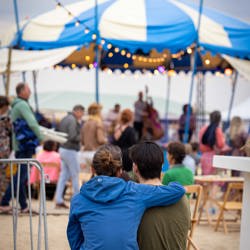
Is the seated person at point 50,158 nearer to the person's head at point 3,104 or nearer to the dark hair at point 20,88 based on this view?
the dark hair at point 20,88

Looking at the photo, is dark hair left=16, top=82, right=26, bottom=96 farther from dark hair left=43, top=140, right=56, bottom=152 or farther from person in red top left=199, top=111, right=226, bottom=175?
person in red top left=199, top=111, right=226, bottom=175

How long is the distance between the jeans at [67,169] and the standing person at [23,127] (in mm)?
1141

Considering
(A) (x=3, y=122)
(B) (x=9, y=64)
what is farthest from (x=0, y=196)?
(B) (x=9, y=64)

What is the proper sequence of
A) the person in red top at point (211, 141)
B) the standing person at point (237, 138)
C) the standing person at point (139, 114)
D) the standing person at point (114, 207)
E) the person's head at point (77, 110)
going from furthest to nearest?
the standing person at point (139, 114) < the person in red top at point (211, 141) < the standing person at point (237, 138) < the person's head at point (77, 110) < the standing person at point (114, 207)

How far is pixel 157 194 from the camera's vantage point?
147 inches

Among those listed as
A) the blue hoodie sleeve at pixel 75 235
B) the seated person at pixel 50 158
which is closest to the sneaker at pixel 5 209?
the seated person at pixel 50 158

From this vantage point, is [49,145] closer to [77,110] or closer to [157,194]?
[77,110]

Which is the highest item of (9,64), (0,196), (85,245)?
(9,64)

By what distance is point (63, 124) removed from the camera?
10422 millimetres

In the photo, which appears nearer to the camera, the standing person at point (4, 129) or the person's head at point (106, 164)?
the person's head at point (106, 164)

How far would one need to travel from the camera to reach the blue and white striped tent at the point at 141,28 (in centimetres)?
1297

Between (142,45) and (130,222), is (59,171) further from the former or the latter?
(130,222)

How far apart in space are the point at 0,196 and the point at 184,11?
673 centimetres

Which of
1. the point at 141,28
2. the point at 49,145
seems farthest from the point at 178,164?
the point at 141,28
